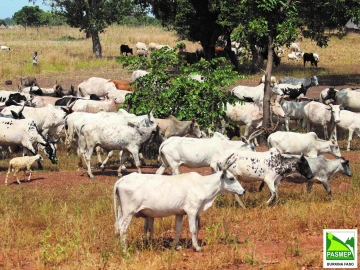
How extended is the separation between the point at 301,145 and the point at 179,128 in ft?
11.1

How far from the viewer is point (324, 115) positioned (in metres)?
21.1

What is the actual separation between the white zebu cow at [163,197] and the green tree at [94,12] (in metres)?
33.6

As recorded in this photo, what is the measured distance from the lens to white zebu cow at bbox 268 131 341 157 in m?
15.9

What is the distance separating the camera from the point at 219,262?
9094 mm

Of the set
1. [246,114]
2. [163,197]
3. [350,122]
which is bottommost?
[350,122]

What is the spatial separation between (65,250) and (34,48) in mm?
38260

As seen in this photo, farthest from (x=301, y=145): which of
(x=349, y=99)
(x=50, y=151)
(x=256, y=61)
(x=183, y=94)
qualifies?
(x=256, y=61)

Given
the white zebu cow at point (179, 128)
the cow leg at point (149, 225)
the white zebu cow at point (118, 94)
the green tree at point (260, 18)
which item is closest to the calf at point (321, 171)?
the cow leg at point (149, 225)

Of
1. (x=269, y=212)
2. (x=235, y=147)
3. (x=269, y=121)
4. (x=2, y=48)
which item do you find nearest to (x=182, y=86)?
(x=269, y=121)

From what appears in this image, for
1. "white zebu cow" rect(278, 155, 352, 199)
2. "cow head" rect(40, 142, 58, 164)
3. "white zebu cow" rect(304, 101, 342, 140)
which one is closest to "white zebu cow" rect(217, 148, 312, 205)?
"white zebu cow" rect(278, 155, 352, 199)

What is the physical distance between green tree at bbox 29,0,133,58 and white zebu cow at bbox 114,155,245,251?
33.6 meters

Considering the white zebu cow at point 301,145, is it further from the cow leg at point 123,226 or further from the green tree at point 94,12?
the green tree at point 94,12

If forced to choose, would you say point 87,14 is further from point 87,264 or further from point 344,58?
point 87,264

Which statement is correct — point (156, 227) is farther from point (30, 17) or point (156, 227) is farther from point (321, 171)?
point (30, 17)
